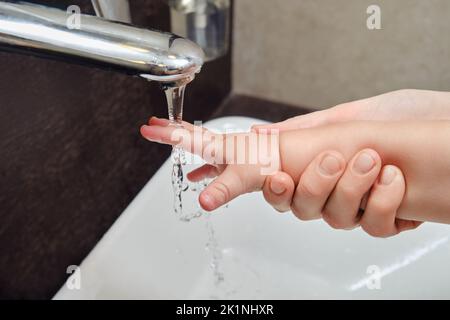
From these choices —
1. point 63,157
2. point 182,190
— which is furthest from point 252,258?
point 63,157

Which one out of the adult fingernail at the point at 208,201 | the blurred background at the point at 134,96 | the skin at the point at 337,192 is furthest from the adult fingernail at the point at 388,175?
the blurred background at the point at 134,96

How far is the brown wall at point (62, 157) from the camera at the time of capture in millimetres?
436

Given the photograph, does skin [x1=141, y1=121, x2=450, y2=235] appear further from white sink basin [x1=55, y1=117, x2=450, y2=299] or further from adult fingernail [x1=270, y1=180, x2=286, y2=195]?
white sink basin [x1=55, y1=117, x2=450, y2=299]

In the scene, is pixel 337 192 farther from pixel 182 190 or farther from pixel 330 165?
pixel 182 190

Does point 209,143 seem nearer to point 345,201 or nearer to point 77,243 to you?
point 345,201

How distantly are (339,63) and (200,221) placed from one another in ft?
1.43

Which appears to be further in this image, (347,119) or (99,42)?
(347,119)

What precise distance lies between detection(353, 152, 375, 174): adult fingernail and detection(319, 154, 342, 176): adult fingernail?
1cm

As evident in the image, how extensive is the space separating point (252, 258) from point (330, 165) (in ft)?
0.89

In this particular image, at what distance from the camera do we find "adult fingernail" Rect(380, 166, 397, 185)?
15.2 inches

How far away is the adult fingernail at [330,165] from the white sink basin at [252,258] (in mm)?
222

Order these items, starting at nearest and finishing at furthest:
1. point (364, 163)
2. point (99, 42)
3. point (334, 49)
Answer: point (99, 42) → point (364, 163) → point (334, 49)

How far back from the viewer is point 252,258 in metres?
0.62

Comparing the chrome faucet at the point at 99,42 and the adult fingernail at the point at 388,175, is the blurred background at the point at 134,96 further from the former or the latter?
the adult fingernail at the point at 388,175
